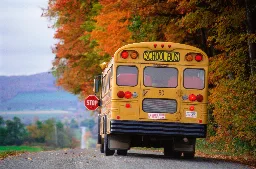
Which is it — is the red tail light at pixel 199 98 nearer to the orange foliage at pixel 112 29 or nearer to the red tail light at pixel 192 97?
the red tail light at pixel 192 97

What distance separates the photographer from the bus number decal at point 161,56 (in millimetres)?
21141

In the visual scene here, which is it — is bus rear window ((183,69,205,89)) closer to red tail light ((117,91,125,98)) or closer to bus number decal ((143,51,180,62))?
bus number decal ((143,51,180,62))

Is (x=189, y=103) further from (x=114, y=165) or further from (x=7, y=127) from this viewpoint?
(x=7, y=127)

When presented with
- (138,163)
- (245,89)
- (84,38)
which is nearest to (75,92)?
(84,38)

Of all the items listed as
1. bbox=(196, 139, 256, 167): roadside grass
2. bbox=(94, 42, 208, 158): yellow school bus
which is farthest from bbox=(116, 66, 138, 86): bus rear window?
bbox=(196, 139, 256, 167): roadside grass

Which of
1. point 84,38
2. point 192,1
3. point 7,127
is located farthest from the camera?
point 7,127

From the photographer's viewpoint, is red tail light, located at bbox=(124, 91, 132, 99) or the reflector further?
the reflector

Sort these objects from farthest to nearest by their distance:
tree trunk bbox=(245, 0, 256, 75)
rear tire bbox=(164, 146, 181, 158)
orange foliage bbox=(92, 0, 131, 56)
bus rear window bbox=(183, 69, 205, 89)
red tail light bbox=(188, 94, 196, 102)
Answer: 1. orange foliage bbox=(92, 0, 131, 56)
2. tree trunk bbox=(245, 0, 256, 75)
3. rear tire bbox=(164, 146, 181, 158)
4. bus rear window bbox=(183, 69, 205, 89)
5. red tail light bbox=(188, 94, 196, 102)

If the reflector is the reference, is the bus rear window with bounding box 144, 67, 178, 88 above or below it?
above

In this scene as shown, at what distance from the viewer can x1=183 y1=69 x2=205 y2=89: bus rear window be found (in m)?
21.1

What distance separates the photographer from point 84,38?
46.6 metres

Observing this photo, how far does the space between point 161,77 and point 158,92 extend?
19.4 inches

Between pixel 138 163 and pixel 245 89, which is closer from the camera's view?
pixel 138 163

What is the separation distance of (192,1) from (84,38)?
1968 cm
